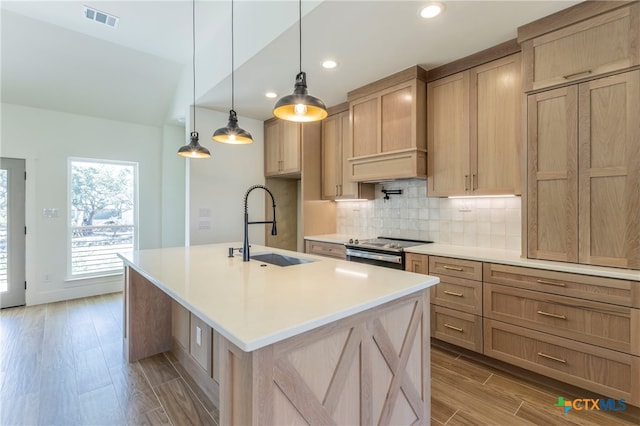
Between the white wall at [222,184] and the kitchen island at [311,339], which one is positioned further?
the white wall at [222,184]

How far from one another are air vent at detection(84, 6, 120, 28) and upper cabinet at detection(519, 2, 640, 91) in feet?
12.1

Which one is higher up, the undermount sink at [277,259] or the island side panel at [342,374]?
the undermount sink at [277,259]

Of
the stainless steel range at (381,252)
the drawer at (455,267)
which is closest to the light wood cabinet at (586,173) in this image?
the drawer at (455,267)

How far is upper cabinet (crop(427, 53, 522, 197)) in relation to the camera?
2490mm

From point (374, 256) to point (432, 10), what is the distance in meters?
2.15

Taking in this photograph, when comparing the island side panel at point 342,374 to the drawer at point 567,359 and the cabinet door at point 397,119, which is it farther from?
the cabinet door at point 397,119

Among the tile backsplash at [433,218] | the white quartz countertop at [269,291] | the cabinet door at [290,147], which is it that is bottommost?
the white quartz countertop at [269,291]

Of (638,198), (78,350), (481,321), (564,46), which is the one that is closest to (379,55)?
(564,46)

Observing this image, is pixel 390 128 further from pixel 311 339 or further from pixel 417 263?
pixel 311 339

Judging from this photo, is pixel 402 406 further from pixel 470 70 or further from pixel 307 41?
pixel 470 70

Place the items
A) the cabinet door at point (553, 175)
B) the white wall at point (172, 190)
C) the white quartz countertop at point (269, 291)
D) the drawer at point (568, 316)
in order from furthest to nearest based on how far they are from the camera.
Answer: the white wall at point (172, 190)
the cabinet door at point (553, 175)
the drawer at point (568, 316)
the white quartz countertop at point (269, 291)

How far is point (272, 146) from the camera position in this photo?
4.56 meters

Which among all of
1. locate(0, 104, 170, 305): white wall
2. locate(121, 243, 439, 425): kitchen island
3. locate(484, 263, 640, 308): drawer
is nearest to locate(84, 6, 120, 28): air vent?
locate(0, 104, 170, 305): white wall

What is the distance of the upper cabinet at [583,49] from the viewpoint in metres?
1.86
